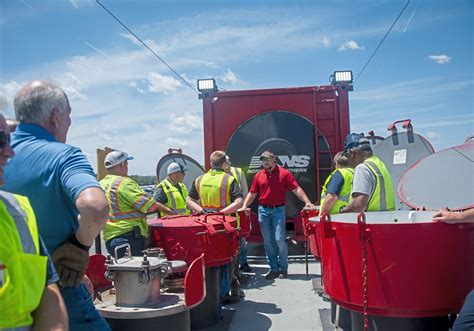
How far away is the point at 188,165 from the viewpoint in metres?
7.40

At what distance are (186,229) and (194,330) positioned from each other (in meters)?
1.05

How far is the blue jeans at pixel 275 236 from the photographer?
616 cm

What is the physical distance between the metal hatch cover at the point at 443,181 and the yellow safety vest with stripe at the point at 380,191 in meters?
0.28

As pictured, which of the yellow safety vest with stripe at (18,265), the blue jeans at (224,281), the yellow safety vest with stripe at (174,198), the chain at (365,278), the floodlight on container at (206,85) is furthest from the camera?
the floodlight on container at (206,85)

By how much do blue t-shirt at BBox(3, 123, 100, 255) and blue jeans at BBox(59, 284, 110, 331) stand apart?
22 centimetres

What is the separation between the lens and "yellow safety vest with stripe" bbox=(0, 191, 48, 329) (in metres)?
1.24

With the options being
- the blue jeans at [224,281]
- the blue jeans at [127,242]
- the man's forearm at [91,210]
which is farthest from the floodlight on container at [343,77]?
the man's forearm at [91,210]

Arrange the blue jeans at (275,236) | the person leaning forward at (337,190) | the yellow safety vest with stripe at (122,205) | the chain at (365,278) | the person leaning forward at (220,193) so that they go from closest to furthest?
1. the chain at (365,278)
2. the yellow safety vest with stripe at (122,205)
3. the person leaning forward at (337,190)
4. the person leaning forward at (220,193)
5. the blue jeans at (275,236)

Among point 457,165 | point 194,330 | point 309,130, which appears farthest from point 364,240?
point 309,130

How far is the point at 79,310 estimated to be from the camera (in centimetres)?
203

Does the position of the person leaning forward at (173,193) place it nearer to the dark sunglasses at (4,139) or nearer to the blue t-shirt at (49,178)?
the blue t-shirt at (49,178)

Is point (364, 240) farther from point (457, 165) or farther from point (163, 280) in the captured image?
point (163, 280)

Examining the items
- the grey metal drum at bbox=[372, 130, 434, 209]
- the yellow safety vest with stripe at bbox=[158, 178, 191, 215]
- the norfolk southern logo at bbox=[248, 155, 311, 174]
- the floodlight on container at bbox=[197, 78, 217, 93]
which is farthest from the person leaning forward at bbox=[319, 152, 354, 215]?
the floodlight on container at bbox=[197, 78, 217, 93]

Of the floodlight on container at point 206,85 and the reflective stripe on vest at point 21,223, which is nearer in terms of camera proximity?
the reflective stripe on vest at point 21,223
